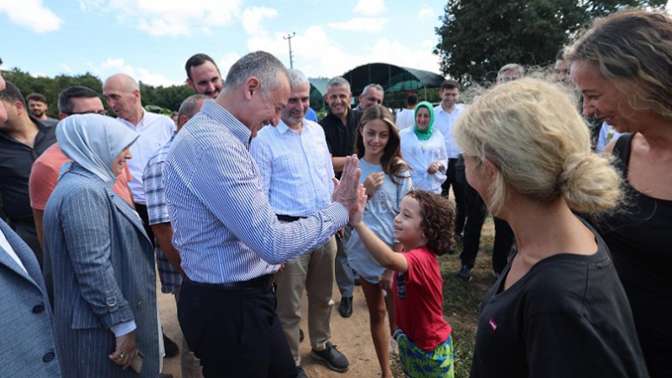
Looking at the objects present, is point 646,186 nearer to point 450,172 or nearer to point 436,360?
point 436,360

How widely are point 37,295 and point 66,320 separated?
66 cm

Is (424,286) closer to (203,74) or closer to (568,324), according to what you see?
(568,324)

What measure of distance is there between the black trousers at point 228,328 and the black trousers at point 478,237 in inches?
131

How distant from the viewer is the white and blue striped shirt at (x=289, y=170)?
9.55ft

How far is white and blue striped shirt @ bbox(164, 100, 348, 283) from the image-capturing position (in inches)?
58.3

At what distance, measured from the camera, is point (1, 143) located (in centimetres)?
309

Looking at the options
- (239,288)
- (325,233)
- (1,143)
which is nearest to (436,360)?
(325,233)

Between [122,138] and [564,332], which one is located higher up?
[122,138]

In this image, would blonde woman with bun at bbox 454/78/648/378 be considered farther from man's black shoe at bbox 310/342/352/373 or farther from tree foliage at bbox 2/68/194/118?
tree foliage at bbox 2/68/194/118

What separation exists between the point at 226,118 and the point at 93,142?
2.61 ft

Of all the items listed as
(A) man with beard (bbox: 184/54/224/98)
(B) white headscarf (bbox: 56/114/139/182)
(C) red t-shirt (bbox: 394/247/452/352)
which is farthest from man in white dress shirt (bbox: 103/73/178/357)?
(C) red t-shirt (bbox: 394/247/452/352)

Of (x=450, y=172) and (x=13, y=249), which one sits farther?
(x=450, y=172)

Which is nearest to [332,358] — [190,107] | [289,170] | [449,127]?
[289,170]

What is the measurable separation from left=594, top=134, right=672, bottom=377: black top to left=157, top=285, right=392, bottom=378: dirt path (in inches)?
84.1
